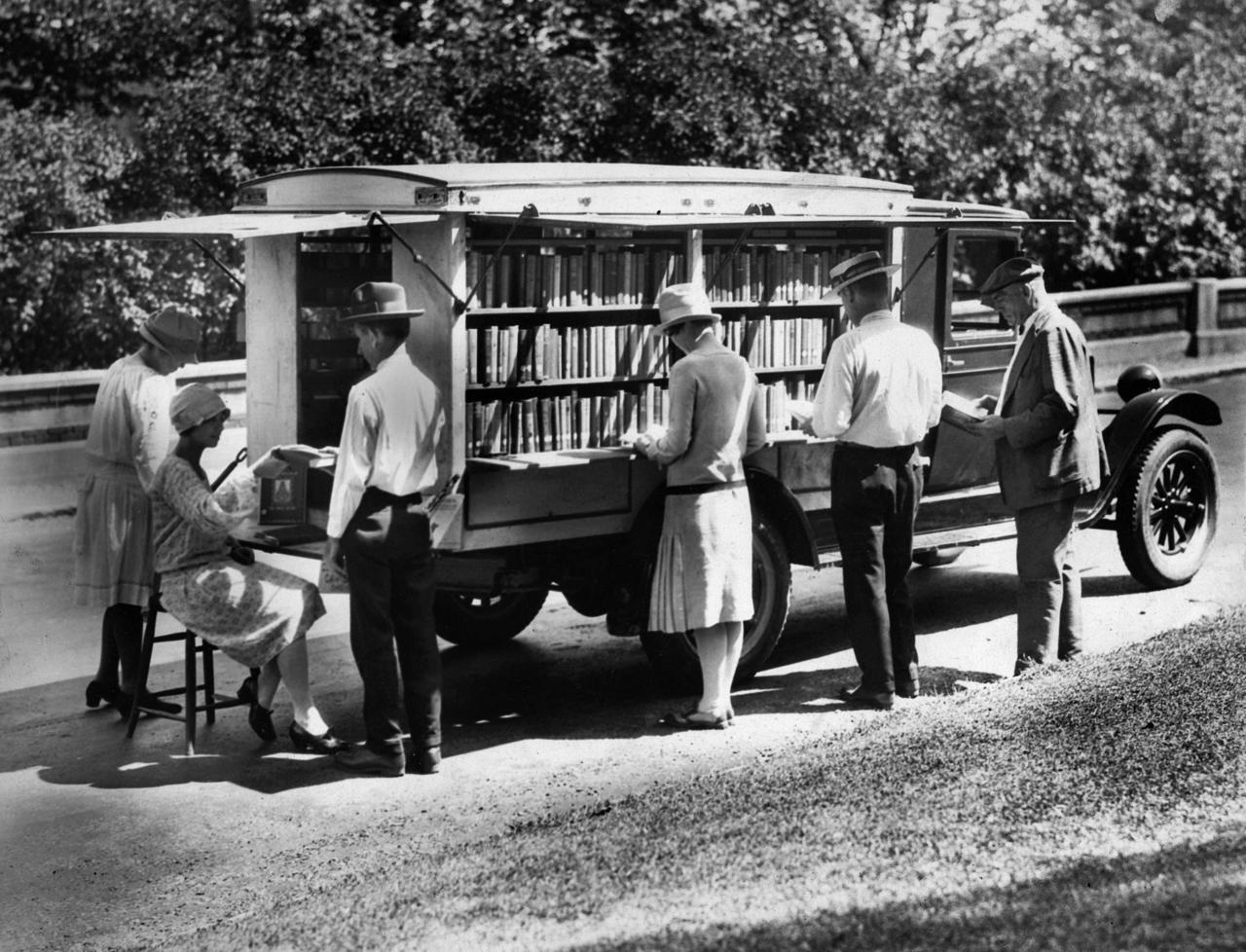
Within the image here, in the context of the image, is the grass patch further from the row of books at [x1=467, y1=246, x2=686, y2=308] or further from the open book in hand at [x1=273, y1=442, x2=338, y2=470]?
the row of books at [x1=467, y1=246, x2=686, y2=308]

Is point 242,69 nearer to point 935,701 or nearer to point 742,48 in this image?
point 742,48

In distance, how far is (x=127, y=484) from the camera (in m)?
8.07

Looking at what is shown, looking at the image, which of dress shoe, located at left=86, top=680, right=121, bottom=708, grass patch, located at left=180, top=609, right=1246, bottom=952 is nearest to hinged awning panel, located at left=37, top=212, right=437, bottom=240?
dress shoe, located at left=86, top=680, right=121, bottom=708

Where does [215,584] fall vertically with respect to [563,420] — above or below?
below

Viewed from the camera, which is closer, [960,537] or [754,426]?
[754,426]

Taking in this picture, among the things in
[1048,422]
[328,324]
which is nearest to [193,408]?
[328,324]

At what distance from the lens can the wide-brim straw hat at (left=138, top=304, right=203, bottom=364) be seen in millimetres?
8008

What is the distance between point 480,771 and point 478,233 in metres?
2.40

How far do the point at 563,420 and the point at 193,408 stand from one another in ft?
5.74

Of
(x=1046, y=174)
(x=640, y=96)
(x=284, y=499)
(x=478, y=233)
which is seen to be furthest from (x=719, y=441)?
(x=1046, y=174)

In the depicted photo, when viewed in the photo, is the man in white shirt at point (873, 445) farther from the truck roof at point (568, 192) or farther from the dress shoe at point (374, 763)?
the dress shoe at point (374, 763)

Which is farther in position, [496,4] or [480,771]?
[496,4]

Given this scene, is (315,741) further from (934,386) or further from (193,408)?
(934,386)

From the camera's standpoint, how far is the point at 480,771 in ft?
23.5
